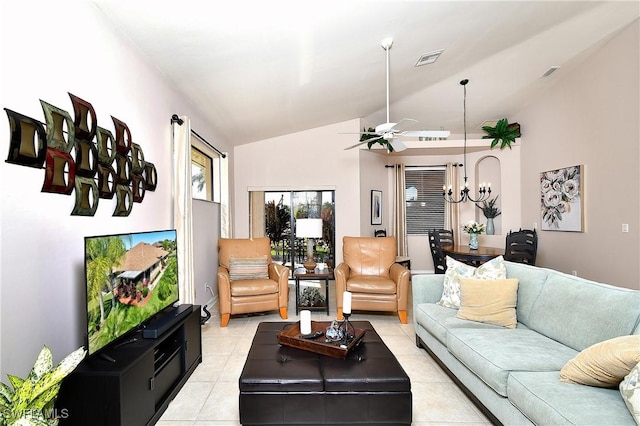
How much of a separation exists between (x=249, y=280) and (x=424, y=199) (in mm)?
4522

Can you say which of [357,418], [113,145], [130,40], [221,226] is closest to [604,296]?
[357,418]

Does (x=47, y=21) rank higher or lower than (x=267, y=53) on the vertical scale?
lower

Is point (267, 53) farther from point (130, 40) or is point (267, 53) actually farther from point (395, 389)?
point (395, 389)

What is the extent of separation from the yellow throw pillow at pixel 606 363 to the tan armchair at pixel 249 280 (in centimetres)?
299

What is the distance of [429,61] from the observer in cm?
430

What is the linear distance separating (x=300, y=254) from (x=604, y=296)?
4857 millimetres

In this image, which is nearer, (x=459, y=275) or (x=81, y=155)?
(x=81, y=155)

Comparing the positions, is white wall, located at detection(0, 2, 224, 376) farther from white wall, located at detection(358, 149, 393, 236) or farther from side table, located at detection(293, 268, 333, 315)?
white wall, located at detection(358, 149, 393, 236)

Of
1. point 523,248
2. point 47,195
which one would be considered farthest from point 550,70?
point 47,195

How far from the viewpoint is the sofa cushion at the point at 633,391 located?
129cm

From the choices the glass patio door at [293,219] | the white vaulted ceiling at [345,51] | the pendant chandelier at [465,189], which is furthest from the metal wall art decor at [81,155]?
the pendant chandelier at [465,189]

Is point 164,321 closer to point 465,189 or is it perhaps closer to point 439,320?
point 439,320

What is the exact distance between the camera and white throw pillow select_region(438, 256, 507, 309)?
2863mm

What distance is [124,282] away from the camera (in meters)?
2.03
